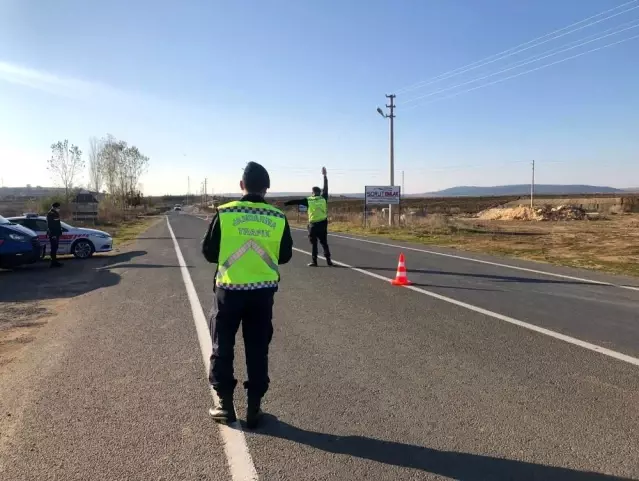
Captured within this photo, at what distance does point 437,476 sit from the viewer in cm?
327

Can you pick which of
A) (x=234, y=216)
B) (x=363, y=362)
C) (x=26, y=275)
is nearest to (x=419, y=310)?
(x=363, y=362)

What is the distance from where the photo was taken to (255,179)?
13.6 ft

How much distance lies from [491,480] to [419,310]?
4995 mm

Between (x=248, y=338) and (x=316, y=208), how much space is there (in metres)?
9.26

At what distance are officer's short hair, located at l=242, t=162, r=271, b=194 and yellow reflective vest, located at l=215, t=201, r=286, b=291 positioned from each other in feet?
0.47

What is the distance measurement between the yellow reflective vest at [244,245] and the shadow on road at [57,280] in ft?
24.8

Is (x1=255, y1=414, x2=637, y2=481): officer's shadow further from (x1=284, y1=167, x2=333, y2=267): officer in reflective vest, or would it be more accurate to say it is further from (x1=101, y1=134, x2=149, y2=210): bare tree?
(x1=101, y1=134, x2=149, y2=210): bare tree

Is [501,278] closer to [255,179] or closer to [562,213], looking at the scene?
[255,179]

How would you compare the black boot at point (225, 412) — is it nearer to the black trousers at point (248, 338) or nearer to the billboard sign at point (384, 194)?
the black trousers at point (248, 338)

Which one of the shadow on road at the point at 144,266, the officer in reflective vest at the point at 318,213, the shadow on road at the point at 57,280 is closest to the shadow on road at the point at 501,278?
the officer in reflective vest at the point at 318,213

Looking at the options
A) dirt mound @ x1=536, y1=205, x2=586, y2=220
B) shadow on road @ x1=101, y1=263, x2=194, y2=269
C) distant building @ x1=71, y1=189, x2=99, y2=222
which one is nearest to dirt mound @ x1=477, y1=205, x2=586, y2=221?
dirt mound @ x1=536, y1=205, x2=586, y2=220

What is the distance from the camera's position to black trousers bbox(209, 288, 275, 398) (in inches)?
159

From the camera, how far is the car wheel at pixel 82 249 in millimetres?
17828

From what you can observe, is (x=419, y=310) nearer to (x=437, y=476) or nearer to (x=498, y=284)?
(x=498, y=284)
